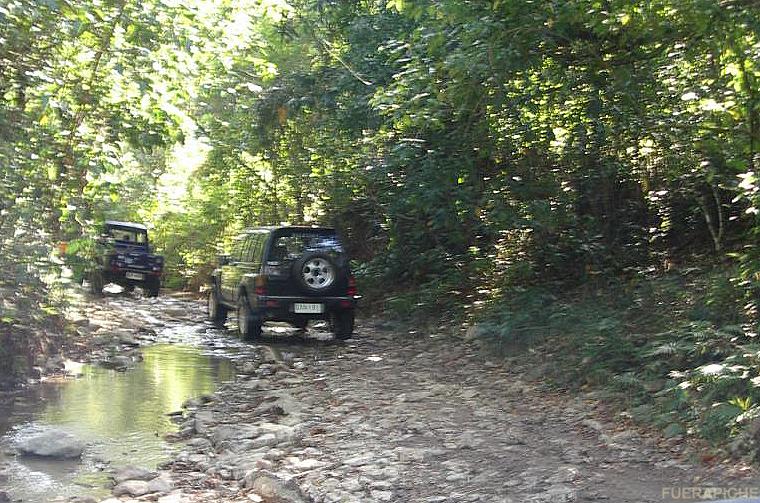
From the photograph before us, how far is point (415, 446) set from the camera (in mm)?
7242

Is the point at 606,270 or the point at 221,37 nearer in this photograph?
the point at 221,37

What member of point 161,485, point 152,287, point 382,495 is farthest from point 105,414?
point 152,287

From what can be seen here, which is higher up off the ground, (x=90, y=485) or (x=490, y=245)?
(x=490, y=245)

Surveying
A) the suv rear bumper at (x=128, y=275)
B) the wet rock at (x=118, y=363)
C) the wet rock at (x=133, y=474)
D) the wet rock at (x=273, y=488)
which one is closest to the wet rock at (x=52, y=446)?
the wet rock at (x=133, y=474)

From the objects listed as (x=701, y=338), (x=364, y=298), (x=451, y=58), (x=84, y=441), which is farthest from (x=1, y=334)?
(x=364, y=298)

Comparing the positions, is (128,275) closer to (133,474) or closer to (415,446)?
(133,474)

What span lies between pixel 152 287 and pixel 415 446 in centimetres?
1810

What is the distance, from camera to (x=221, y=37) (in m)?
10.4

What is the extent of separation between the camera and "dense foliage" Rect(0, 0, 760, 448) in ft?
29.2

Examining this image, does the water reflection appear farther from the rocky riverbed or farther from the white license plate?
the white license plate

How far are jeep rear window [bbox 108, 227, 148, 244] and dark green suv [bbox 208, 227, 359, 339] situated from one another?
1067cm

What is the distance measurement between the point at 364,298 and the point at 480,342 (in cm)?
628

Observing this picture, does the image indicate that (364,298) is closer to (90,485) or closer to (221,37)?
(221,37)

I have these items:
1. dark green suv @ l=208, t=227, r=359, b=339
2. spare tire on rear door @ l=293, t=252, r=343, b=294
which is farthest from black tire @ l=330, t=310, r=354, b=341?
spare tire on rear door @ l=293, t=252, r=343, b=294
